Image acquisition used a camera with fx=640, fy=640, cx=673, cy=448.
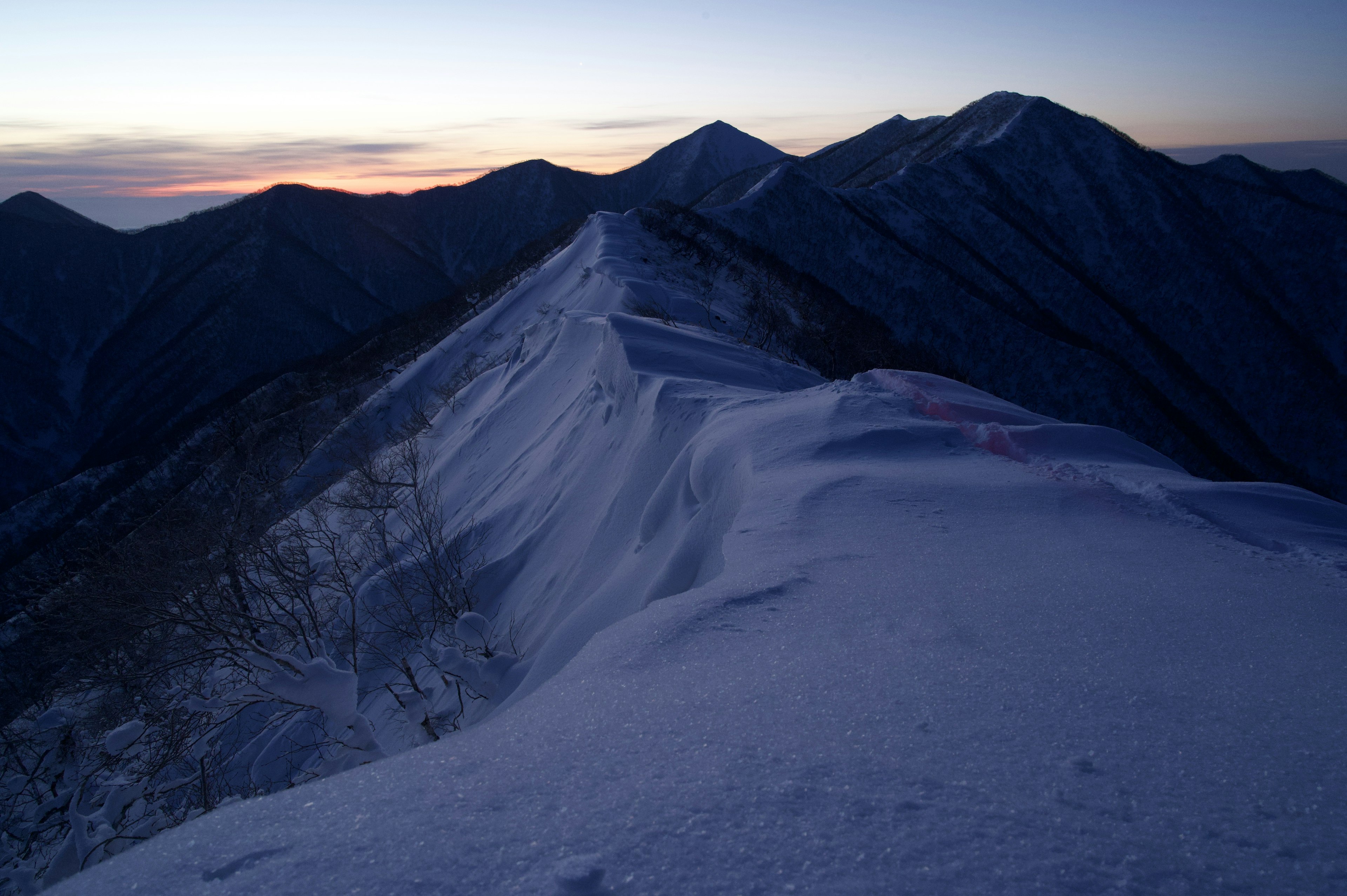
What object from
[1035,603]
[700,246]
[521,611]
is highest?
[700,246]

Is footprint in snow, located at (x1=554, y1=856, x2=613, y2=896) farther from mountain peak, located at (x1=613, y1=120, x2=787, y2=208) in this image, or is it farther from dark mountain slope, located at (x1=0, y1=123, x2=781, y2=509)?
mountain peak, located at (x1=613, y1=120, x2=787, y2=208)

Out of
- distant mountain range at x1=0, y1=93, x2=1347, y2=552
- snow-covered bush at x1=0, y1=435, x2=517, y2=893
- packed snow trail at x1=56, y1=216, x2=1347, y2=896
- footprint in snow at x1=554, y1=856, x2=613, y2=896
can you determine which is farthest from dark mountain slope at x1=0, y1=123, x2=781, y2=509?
footprint in snow at x1=554, y1=856, x2=613, y2=896

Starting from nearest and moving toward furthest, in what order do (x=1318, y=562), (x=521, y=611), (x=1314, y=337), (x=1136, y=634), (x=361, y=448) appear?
(x=1136, y=634) < (x=1318, y=562) < (x=521, y=611) < (x=361, y=448) < (x=1314, y=337)

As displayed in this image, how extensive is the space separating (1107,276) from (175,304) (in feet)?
278

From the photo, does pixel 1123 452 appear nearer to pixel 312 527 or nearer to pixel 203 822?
pixel 203 822

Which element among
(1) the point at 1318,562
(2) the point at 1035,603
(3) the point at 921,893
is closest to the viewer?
(3) the point at 921,893

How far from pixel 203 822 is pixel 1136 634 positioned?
3599 mm

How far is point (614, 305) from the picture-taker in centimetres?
1479

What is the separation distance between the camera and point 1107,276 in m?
38.2

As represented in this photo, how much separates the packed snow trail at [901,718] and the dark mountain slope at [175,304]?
58410 millimetres

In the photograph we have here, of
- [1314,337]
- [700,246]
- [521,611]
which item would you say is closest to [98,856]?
[521,611]

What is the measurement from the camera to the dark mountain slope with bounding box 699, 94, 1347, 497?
99.2 ft

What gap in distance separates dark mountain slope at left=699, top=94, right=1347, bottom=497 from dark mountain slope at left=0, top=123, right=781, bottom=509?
152 ft

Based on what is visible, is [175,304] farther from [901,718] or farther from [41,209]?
[901,718]
